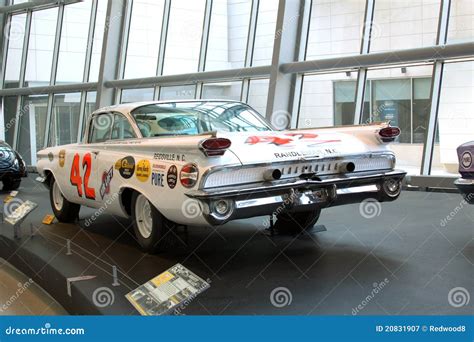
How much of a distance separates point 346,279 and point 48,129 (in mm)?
16451

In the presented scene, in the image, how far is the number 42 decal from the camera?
5832 millimetres

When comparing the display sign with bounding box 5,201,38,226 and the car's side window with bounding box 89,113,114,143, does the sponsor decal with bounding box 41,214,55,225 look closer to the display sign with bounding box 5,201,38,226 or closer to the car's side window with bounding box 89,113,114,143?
the display sign with bounding box 5,201,38,226

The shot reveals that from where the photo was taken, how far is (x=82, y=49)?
17.5 m

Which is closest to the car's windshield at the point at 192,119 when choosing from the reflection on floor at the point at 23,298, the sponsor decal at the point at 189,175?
the sponsor decal at the point at 189,175

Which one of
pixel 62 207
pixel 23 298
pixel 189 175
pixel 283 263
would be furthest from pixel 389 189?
pixel 62 207

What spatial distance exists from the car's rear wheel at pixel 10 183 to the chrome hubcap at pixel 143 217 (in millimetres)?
7180

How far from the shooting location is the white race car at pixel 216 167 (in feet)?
13.9

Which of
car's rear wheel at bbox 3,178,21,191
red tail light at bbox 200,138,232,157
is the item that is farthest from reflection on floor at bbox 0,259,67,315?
car's rear wheel at bbox 3,178,21,191

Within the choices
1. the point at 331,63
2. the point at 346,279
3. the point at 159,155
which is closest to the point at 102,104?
the point at 331,63

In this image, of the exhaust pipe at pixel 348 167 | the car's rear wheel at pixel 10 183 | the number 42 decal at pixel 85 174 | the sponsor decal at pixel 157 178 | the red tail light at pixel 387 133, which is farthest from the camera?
the car's rear wheel at pixel 10 183

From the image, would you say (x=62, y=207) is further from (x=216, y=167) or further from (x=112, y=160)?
(x=216, y=167)

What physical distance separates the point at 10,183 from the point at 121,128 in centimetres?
667

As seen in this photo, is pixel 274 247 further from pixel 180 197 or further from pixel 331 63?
pixel 331 63

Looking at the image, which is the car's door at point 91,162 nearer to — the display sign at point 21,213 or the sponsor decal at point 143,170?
the display sign at point 21,213
